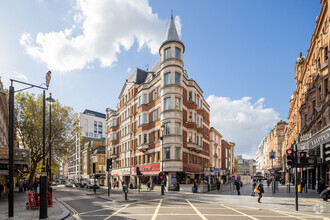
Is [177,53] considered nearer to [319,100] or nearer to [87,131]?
[319,100]

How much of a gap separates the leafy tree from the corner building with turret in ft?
37.1

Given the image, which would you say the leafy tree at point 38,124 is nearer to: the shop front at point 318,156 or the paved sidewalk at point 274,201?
the paved sidewalk at point 274,201

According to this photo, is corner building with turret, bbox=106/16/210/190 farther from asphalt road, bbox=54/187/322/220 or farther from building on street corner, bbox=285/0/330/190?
building on street corner, bbox=285/0/330/190

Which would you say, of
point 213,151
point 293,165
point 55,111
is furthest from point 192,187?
point 213,151

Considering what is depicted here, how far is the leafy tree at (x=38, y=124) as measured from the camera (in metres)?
41.1

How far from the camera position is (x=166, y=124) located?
40.0 m

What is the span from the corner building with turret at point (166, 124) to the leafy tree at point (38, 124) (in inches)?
446

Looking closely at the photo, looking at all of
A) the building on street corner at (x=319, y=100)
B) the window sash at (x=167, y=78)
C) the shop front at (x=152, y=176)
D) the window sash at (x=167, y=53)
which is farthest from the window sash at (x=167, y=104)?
the building on street corner at (x=319, y=100)

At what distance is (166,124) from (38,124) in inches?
737

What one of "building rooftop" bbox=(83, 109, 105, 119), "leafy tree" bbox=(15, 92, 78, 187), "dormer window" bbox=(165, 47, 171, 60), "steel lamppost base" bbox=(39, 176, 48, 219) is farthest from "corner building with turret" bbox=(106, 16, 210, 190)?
"building rooftop" bbox=(83, 109, 105, 119)

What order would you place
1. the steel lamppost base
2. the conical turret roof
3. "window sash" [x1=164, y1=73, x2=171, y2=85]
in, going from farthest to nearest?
the conical turret roof → "window sash" [x1=164, y1=73, x2=171, y2=85] → the steel lamppost base

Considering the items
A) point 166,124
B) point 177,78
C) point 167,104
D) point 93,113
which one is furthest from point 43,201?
point 93,113

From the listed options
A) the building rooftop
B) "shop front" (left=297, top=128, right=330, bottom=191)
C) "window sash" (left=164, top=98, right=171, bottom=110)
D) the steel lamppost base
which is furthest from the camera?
the building rooftop

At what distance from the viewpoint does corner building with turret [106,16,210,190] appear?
39.5 meters
